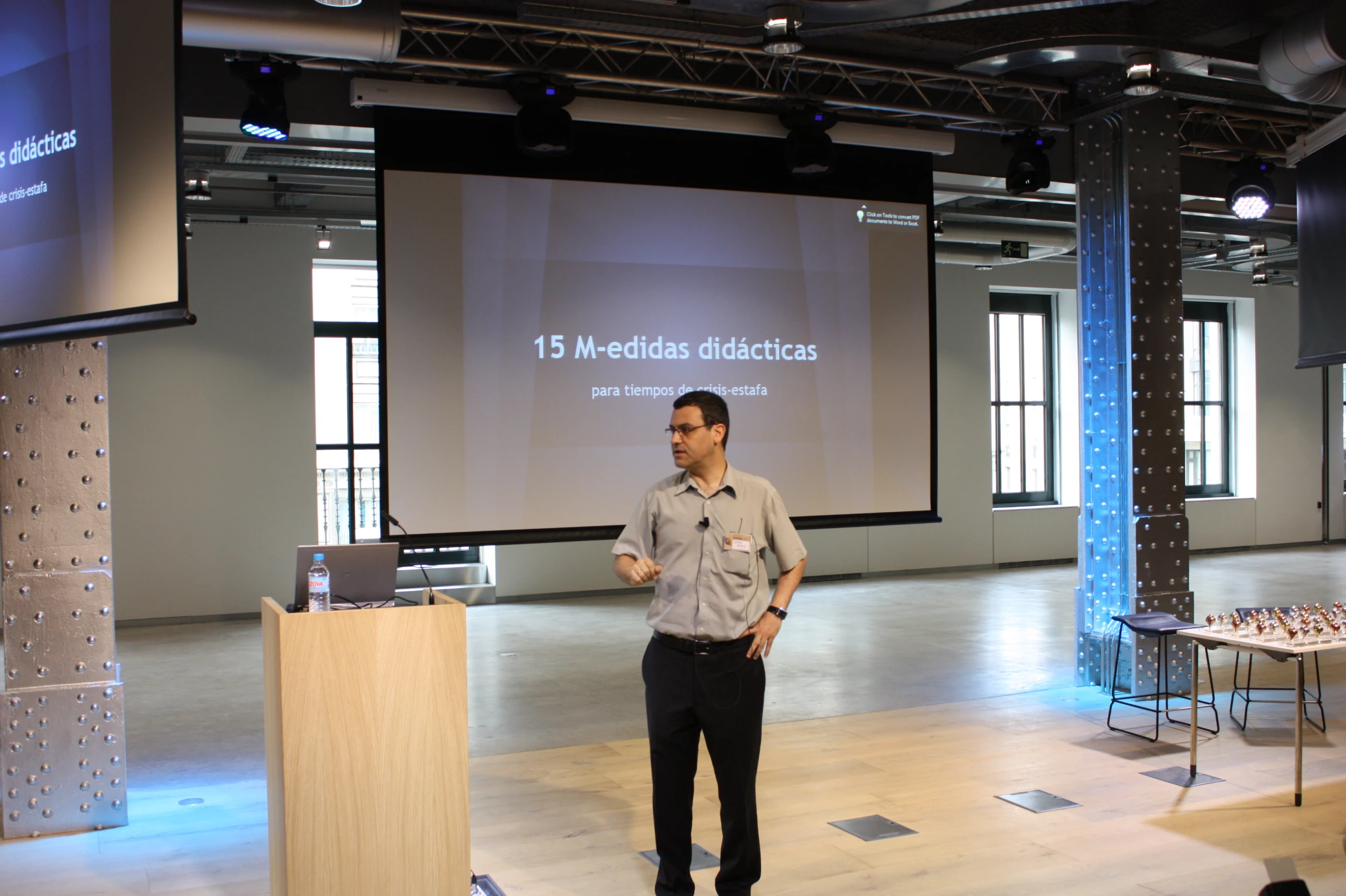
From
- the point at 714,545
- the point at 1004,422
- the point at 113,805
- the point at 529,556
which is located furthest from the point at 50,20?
the point at 1004,422

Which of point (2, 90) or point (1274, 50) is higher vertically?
point (1274, 50)

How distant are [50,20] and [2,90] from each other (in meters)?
0.33

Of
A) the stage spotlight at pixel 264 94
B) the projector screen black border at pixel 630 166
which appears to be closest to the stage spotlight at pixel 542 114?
the projector screen black border at pixel 630 166

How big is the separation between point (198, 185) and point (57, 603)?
14.8 ft

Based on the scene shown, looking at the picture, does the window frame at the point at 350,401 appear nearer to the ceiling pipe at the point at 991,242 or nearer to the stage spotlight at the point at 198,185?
the stage spotlight at the point at 198,185

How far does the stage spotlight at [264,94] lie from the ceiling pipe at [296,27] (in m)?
0.34

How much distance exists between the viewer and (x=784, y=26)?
493cm

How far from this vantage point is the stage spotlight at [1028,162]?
685 centimetres

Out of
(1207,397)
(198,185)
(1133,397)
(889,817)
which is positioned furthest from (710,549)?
(1207,397)

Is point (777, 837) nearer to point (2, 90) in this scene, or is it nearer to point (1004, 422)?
point (2, 90)

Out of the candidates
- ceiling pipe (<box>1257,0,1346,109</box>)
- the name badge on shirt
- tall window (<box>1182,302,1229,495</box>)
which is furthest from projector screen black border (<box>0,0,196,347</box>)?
tall window (<box>1182,302,1229,495</box>)

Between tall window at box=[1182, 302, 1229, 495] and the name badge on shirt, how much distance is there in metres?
13.5

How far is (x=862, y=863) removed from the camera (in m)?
3.88

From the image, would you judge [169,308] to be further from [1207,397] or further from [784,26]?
[1207,397]
